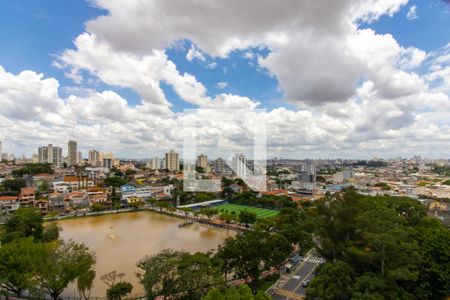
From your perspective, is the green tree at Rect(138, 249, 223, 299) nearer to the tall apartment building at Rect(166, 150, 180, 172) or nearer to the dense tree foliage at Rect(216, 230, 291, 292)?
the dense tree foliage at Rect(216, 230, 291, 292)

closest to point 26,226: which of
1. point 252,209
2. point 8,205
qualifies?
point 8,205

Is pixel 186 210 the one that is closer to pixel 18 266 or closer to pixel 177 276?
pixel 18 266

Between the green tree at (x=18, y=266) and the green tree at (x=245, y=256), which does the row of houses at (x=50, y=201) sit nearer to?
the green tree at (x=18, y=266)

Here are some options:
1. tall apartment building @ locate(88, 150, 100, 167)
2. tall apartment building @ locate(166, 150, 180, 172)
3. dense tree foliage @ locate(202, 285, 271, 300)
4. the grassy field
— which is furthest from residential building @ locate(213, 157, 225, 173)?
dense tree foliage @ locate(202, 285, 271, 300)

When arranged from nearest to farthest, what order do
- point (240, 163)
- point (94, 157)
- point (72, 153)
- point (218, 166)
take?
point (240, 163)
point (218, 166)
point (72, 153)
point (94, 157)

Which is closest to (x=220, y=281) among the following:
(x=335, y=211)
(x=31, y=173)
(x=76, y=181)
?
(x=335, y=211)

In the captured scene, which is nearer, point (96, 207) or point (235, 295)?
point (235, 295)

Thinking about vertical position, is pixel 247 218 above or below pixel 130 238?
above
